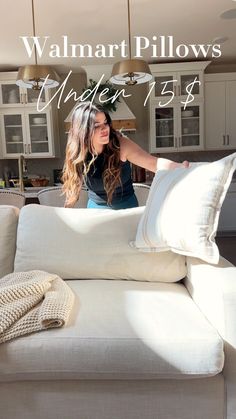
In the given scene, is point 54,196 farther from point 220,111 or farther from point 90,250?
point 220,111

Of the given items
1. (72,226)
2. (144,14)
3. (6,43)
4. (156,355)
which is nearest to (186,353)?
(156,355)

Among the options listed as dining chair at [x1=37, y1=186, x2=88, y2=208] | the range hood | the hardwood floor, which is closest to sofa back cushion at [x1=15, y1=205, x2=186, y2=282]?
dining chair at [x1=37, y1=186, x2=88, y2=208]

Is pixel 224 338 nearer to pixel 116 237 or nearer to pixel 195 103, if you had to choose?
pixel 116 237

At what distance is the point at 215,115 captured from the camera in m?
4.70

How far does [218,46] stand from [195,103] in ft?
2.43

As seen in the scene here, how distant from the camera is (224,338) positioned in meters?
1.04

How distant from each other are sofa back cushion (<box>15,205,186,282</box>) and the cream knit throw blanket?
216 millimetres

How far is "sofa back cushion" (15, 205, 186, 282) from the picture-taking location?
4.83 ft

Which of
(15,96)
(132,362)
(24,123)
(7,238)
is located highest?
(15,96)

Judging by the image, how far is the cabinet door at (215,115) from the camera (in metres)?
4.64

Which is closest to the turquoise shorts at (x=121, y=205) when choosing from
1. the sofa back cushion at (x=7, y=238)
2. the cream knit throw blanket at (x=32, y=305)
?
the sofa back cushion at (x=7, y=238)

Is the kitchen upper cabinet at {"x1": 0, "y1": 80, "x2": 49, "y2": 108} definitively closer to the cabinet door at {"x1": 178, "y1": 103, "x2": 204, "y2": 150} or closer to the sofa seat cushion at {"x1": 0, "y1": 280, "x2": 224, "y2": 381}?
the cabinet door at {"x1": 178, "y1": 103, "x2": 204, "y2": 150}

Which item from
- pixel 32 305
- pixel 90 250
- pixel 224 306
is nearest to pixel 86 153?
pixel 90 250

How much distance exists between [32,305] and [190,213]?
659mm
